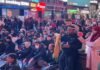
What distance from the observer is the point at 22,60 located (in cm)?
1234

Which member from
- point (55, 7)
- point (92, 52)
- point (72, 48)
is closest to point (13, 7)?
point (55, 7)

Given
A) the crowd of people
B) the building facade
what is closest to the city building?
the building facade

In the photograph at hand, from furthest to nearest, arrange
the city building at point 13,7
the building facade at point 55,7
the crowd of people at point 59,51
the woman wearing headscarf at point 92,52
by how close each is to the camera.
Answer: the building facade at point 55,7, the city building at point 13,7, the crowd of people at point 59,51, the woman wearing headscarf at point 92,52

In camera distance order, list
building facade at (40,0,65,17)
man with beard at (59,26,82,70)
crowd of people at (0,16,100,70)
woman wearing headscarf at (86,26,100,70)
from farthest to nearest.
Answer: building facade at (40,0,65,17), man with beard at (59,26,82,70), crowd of people at (0,16,100,70), woman wearing headscarf at (86,26,100,70)

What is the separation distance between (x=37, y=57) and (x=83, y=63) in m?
2.64

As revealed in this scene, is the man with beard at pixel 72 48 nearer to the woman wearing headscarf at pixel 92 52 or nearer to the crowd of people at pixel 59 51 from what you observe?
the crowd of people at pixel 59 51

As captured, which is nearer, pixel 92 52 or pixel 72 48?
pixel 92 52

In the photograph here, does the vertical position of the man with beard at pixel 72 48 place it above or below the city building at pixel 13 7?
below

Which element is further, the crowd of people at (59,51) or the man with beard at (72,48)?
the man with beard at (72,48)

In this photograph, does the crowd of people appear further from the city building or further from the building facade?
the building facade

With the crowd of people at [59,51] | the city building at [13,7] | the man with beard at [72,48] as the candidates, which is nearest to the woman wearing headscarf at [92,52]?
the crowd of people at [59,51]

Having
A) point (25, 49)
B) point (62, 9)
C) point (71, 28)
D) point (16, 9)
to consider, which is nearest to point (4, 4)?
point (16, 9)

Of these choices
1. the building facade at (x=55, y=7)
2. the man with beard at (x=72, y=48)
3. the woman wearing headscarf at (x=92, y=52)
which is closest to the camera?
the woman wearing headscarf at (x=92, y=52)

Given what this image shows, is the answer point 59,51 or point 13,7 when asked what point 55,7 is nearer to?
point 13,7
